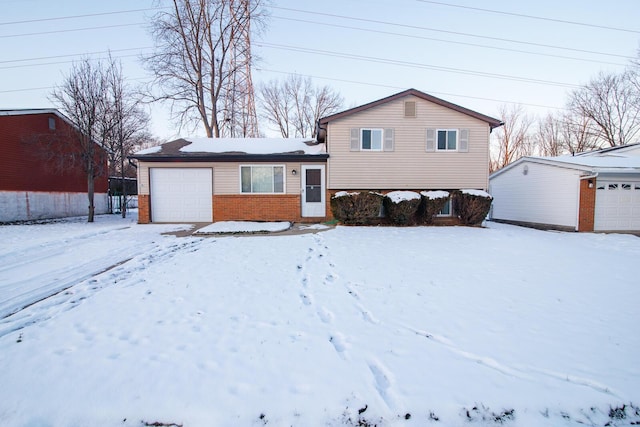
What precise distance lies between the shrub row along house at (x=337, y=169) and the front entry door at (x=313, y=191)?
0.04 m

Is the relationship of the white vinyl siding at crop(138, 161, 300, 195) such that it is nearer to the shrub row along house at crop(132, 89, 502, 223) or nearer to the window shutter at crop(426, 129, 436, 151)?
the shrub row along house at crop(132, 89, 502, 223)

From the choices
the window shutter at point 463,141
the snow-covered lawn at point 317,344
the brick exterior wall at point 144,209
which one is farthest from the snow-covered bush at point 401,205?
the brick exterior wall at point 144,209

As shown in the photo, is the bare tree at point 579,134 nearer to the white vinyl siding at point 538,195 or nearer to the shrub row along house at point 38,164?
the white vinyl siding at point 538,195

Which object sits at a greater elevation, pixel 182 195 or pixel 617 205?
pixel 182 195

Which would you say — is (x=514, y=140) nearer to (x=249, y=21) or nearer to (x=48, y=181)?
(x=249, y=21)

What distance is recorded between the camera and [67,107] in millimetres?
14586

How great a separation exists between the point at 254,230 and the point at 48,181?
13889mm

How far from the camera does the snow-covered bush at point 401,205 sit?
36.3 feet

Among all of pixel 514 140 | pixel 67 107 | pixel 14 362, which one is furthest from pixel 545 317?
pixel 514 140

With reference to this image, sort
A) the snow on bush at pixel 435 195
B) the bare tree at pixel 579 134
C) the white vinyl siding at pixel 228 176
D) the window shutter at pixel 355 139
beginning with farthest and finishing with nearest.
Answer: the bare tree at pixel 579 134, the white vinyl siding at pixel 228 176, the window shutter at pixel 355 139, the snow on bush at pixel 435 195

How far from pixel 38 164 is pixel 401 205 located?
18286 millimetres

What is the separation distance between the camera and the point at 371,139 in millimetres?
12180

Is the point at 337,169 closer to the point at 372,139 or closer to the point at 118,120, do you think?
the point at 372,139

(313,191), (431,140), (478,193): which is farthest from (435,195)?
(313,191)
